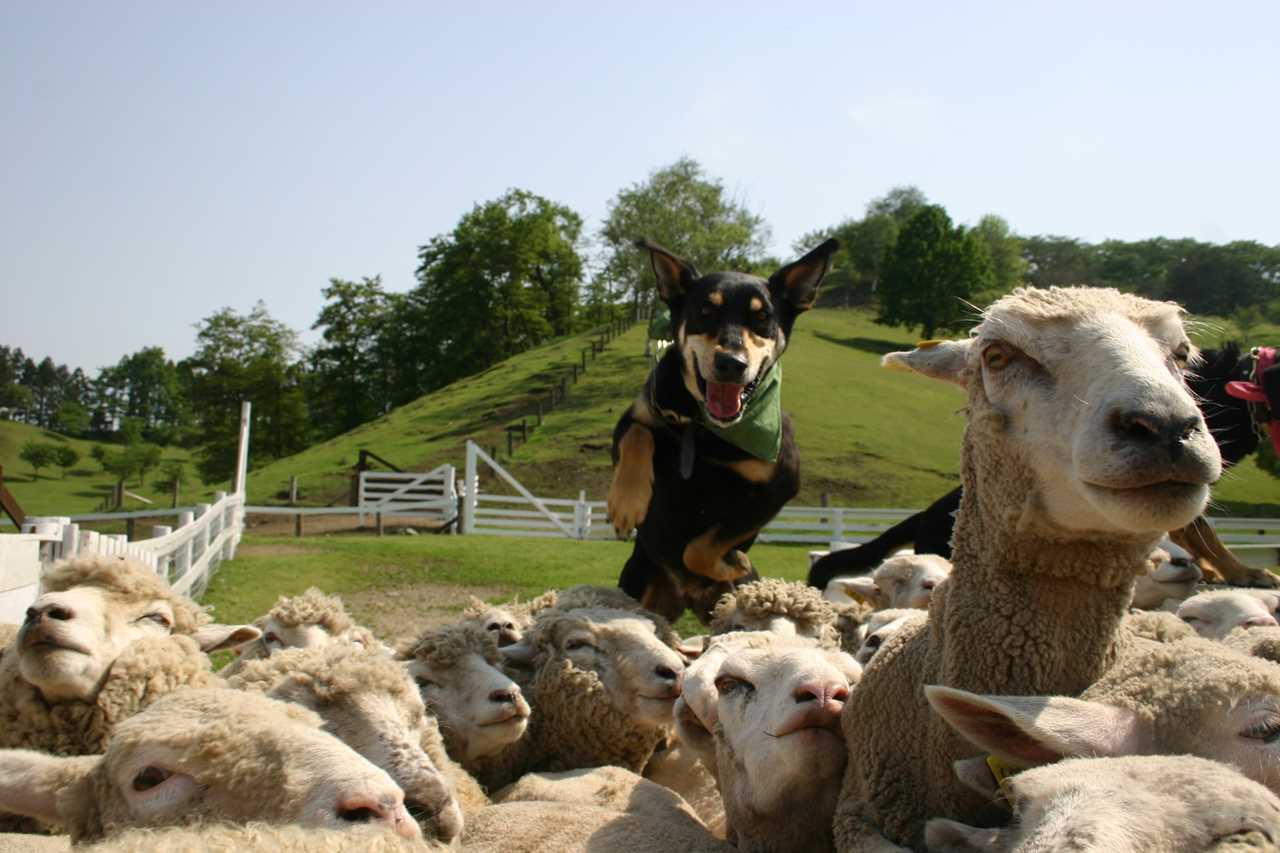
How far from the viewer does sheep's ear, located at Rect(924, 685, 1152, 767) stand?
2.36m

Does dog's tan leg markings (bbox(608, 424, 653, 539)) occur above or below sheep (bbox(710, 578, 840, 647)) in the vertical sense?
above

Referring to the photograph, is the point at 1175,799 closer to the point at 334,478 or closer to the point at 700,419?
the point at 700,419

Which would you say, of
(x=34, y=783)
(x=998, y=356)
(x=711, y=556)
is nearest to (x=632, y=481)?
(x=711, y=556)

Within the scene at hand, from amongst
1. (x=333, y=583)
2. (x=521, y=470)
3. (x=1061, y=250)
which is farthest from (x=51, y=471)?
(x=1061, y=250)

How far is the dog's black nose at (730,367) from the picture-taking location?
18.7 feet

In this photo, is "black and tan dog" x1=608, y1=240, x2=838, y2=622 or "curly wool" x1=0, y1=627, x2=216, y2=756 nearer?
"curly wool" x1=0, y1=627, x2=216, y2=756

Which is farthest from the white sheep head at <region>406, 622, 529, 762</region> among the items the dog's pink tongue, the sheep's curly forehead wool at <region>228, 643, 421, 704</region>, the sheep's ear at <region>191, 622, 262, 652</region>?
the dog's pink tongue

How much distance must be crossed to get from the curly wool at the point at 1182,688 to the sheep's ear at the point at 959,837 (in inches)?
18.6

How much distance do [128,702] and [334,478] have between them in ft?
158

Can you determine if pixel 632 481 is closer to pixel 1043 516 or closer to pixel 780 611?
pixel 780 611

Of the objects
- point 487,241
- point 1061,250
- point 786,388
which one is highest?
point 1061,250

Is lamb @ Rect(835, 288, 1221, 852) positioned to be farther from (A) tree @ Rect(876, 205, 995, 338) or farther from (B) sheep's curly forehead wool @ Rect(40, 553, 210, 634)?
(A) tree @ Rect(876, 205, 995, 338)

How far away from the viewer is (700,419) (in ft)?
20.3

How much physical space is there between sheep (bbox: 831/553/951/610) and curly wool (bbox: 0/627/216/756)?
378 centimetres
